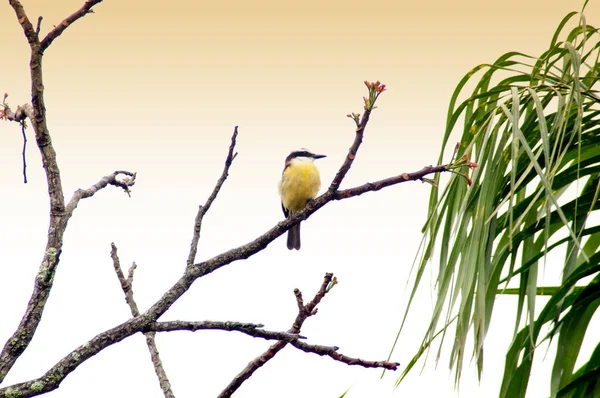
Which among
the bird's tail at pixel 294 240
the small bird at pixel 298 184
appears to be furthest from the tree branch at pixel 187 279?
the bird's tail at pixel 294 240

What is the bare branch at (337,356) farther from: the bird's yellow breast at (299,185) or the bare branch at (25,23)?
the bird's yellow breast at (299,185)

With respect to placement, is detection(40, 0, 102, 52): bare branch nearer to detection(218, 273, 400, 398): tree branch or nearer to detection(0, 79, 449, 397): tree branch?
detection(0, 79, 449, 397): tree branch

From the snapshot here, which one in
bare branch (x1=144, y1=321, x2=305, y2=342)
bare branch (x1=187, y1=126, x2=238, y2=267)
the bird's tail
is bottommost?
bare branch (x1=144, y1=321, x2=305, y2=342)

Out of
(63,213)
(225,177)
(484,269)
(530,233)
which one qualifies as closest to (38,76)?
(63,213)

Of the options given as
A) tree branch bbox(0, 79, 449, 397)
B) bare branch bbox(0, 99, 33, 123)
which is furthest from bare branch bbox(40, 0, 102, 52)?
tree branch bbox(0, 79, 449, 397)

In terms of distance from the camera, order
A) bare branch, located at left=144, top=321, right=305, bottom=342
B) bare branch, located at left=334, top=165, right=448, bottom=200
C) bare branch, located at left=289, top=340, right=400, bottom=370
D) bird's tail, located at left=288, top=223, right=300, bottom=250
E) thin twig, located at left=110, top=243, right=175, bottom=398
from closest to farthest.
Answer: bare branch, located at left=289, top=340, right=400, bottom=370 → bare branch, located at left=144, top=321, right=305, bottom=342 → bare branch, located at left=334, top=165, right=448, bottom=200 → thin twig, located at left=110, top=243, right=175, bottom=398 → bird's tail, located at left=288, top=223, right=300, bottom=250

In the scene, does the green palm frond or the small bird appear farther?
the small bird

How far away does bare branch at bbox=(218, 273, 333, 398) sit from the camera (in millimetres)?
2527

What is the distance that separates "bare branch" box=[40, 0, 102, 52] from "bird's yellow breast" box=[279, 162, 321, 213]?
14.8 feet

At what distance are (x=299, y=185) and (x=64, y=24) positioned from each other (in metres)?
4.57

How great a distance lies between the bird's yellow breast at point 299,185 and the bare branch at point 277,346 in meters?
4.31

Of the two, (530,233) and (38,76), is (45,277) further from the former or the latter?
(530,233)

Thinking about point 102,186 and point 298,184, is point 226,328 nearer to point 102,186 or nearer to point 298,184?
point 102,186

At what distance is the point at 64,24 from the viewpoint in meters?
2.54
